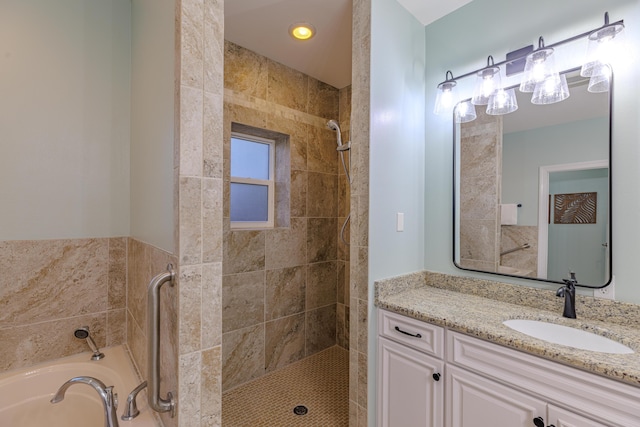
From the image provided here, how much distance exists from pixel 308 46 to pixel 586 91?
1.79m

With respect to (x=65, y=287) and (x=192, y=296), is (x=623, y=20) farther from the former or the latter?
(x=65, y=287)

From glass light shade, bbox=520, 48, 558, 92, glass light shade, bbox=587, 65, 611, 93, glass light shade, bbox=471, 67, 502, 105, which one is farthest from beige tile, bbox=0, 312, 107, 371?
glass light shade, bbox=587, 65, 611, 93

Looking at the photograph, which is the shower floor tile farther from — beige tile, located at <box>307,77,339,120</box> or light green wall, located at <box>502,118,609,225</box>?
beige tile, located at <box>307,77,339,120</box>

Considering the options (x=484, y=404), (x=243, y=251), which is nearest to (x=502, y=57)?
(x=484, y=404)

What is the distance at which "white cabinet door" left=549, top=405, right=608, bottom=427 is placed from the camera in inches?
36.2

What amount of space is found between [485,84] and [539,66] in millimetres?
250

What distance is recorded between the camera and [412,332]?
1.43 m

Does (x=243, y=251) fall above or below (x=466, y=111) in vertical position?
below

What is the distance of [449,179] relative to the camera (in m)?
1.85

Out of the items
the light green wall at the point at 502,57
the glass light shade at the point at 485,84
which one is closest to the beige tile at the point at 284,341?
the light green wall at the point at 502,57

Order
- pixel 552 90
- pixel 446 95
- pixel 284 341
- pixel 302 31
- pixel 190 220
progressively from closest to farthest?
pixel 190 220, pixel 552 90, pixel 446 95, pixel 302 31, pixel 284 341

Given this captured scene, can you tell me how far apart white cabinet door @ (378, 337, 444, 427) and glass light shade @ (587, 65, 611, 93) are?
1.49m

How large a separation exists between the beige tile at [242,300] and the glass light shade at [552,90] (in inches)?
86.7

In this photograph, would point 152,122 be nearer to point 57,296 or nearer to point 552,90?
point 57,296
